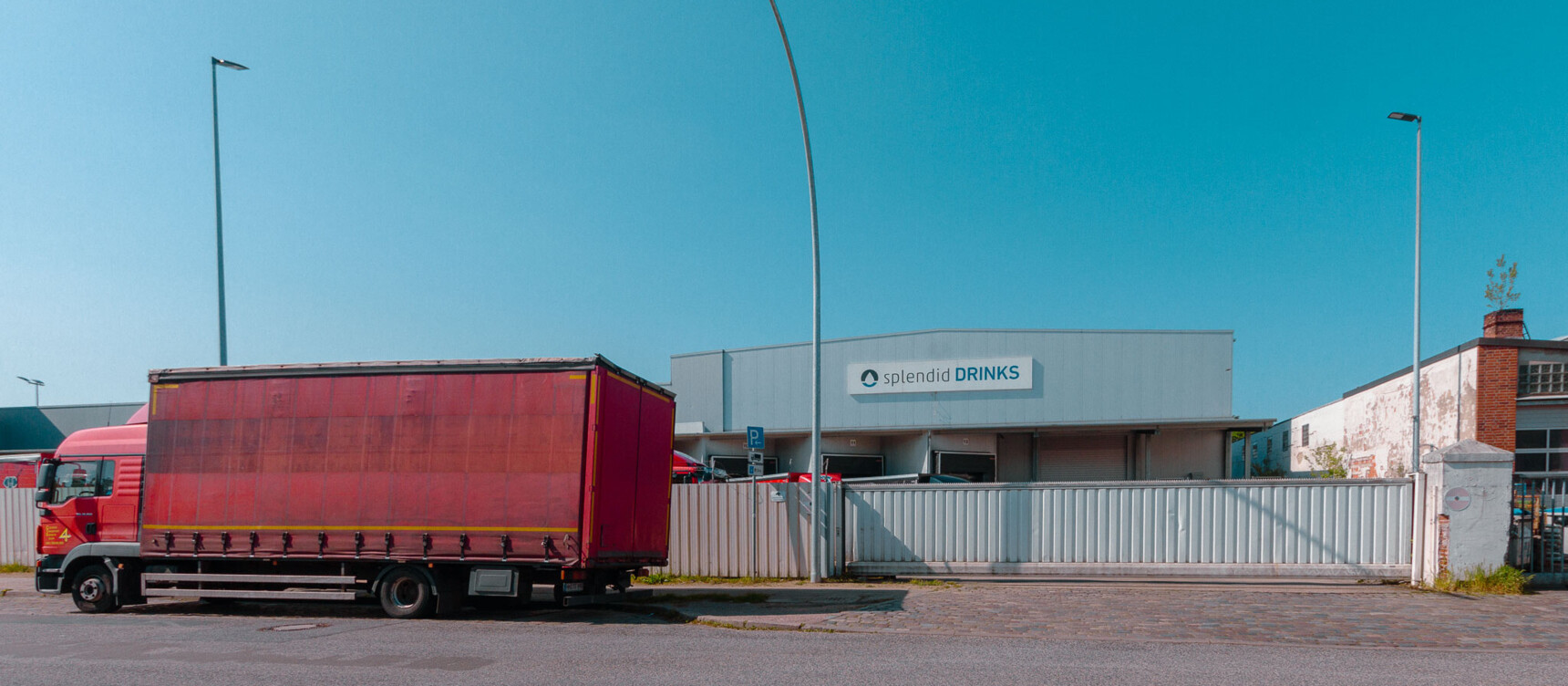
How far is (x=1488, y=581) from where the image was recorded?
11570 mm

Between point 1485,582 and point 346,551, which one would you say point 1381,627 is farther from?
point 346,551

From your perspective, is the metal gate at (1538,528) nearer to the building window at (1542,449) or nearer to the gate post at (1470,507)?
the gate post at (1470,507)

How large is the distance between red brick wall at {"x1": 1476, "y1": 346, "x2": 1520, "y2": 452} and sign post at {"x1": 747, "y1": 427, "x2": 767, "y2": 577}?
56.5ft

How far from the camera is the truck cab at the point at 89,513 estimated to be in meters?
12.1

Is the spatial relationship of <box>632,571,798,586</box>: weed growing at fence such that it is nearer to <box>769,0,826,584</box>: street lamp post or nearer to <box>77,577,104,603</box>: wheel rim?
<box>769,0,826,584</box>: street lamp post

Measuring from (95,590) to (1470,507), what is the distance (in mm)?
18186

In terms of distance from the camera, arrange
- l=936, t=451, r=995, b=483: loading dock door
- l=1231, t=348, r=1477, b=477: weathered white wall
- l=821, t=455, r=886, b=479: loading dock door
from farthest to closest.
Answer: l=821, t=455, r=886, b=479: loading dock door < l=936, t=451, r=995, b=483: loading dock door < l=1231, t=348, r=1477, b=477: weathered white wall

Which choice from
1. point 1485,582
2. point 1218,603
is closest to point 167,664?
point 1218,603

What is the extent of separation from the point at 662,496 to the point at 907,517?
414cm

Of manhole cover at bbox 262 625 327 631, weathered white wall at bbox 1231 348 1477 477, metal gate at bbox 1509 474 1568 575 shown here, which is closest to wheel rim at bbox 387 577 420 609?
manhole cover at bbox 262 625 327 631

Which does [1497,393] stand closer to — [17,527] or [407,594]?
[407,594]

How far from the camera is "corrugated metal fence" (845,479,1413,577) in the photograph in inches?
513

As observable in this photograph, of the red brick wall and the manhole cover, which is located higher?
the red brick wall

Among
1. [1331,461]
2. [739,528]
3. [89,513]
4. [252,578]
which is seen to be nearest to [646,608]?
[739,528]
